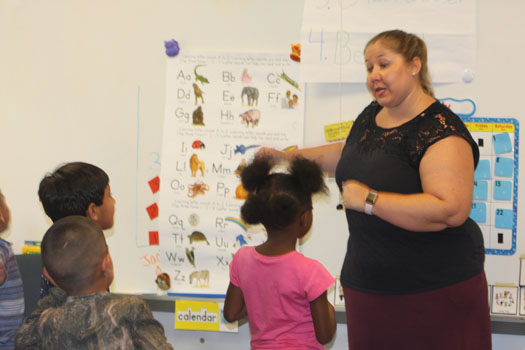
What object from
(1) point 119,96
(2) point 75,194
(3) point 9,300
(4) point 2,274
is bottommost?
(3) point 9,300

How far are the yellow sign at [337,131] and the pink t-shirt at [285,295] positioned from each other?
78 cm

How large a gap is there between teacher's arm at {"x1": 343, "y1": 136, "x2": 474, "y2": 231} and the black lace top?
37 millimetres

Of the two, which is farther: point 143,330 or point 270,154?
point 270,154

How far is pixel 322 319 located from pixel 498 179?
1006mm

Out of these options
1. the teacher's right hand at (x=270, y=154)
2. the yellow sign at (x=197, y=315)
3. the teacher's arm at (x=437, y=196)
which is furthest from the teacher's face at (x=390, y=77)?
the yellow sign at (x=197, y=315)

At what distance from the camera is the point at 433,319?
1.51 meters

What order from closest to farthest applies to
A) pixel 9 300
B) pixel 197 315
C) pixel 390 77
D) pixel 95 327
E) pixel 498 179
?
pixel 95 327 → pixel 390 77 → pixel 9 300 → pixel 498 179 → pixel 197 315

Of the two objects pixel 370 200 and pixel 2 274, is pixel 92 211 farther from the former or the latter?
pixel 370 200

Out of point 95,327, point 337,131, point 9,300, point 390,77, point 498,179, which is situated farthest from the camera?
point 337,131

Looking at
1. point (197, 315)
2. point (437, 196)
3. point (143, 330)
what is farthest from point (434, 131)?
point (197, 315)

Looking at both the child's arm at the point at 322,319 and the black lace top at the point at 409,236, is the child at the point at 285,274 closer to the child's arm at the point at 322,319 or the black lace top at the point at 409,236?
the child's arm at the point at 322,319

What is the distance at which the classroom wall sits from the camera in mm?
2211

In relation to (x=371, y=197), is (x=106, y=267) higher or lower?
lower

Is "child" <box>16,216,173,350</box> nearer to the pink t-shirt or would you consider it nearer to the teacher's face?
the pink t-shirt
